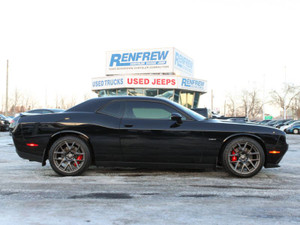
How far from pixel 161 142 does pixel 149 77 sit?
115 ft

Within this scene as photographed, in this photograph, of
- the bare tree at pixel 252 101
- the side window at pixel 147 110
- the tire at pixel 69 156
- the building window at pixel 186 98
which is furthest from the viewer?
the bare tree at pixel 252 101

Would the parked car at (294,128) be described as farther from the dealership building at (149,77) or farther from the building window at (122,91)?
the building window at (122,91)

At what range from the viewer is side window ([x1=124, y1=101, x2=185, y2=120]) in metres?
5.29

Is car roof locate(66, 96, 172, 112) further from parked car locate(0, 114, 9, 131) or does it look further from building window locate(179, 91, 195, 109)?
building window locate(179, 91, 195, 109)

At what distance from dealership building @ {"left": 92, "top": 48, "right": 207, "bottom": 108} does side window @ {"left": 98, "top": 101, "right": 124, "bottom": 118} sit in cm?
3460

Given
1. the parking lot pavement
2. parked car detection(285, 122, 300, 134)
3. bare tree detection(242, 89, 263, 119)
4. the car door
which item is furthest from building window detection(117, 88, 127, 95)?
bare tree detection(242, 89, 263, 119)

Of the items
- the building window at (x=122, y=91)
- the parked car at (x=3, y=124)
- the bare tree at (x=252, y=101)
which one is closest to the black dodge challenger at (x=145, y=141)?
the parked car at (x=3, y=124)

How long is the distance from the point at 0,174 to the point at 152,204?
335 cm

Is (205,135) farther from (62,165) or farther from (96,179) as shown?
(62,165)

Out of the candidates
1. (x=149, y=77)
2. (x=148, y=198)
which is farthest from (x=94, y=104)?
(x=149, y=77)

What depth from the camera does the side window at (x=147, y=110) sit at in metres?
5.29

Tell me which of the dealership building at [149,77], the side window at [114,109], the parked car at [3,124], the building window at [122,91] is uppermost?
the dealership building at [149,77]

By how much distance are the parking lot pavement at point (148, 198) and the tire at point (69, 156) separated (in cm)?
20

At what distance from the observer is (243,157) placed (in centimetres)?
512
